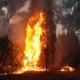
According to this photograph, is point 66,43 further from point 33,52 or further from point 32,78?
point 32,78

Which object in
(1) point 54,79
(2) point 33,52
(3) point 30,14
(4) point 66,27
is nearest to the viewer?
(1) point 54,79

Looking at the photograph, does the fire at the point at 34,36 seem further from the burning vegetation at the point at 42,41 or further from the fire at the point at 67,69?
the fire at the point at 67,69

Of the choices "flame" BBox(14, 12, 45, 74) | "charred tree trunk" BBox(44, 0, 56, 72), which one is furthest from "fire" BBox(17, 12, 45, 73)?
"charred tree trunk" BBox(44, 0, 56, 72)

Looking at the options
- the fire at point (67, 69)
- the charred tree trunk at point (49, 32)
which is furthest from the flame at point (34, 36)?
the fire at point (67, 69)

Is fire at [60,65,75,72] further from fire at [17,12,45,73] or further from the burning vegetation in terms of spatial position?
fire at [17,12,45,73]

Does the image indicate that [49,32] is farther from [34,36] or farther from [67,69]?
[67,69]

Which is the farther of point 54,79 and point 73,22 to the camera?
point 73,22

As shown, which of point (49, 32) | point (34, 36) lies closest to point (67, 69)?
point (49, 32)

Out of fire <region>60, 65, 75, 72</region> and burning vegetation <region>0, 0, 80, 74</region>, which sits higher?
burning vegetation <region>0, 0, 80, 74</region>

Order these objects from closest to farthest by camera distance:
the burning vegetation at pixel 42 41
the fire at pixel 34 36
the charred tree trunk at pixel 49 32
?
the fire at pixel 34 36
the burning vegetation at pixel 42 41
the charred tree trunk at pixel 49 32

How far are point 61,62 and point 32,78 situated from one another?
52.3ft

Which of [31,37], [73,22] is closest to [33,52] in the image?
[31,37]

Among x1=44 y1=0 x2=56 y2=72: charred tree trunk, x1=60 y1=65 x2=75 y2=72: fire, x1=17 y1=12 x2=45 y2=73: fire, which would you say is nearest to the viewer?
x1=60 y1=65 x2=75 y2=72: fire

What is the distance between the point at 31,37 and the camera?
4825 centimetres
